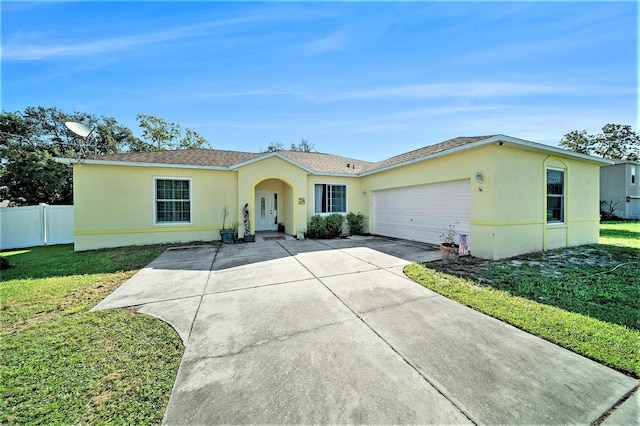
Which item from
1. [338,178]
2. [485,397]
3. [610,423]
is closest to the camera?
[610,423]

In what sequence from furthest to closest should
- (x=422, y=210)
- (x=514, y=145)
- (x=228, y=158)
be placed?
(x=228, y=158)
(x=422, y=210)
(x=514, y=145)

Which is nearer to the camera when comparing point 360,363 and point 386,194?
point 360,363

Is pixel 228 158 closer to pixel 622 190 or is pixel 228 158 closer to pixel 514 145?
pixel 514 145

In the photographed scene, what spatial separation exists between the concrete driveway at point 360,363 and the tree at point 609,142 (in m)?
43.9

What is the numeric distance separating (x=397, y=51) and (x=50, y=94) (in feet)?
45.5

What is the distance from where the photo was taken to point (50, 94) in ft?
32.7

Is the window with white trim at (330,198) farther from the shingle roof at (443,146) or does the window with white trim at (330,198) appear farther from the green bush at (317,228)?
the shingle roof at (443,146)

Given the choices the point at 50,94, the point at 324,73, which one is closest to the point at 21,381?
the point at 324,73

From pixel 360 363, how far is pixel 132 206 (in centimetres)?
1139

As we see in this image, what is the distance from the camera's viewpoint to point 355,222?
13438 mm

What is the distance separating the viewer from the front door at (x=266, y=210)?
14516 mm

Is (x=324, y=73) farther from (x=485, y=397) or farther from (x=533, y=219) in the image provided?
(x=485, y=397)

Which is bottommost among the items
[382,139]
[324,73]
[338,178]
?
[338,178]

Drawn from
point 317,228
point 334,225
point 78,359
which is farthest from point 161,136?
point 78,359
